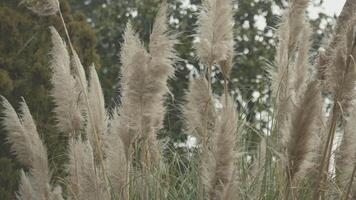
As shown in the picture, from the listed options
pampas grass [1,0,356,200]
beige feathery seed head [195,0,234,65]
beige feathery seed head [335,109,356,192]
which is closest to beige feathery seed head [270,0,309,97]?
pampas grass [1,0,356,200]

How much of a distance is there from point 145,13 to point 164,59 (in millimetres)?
6361

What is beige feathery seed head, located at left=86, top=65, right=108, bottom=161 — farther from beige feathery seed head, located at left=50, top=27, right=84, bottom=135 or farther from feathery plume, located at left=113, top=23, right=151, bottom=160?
feathery plume, located at left=113, top=23, right=151, bottom=160

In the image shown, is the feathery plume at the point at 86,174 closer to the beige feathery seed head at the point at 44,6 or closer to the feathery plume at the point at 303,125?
the beige feathery seed head at the point at 44,6

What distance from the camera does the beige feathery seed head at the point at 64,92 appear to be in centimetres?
388

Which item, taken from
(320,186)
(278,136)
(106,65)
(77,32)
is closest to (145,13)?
(106,65)

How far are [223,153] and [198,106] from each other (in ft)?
3.30

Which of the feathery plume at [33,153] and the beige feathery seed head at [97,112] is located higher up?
the beige feathery seed head at [97,112]

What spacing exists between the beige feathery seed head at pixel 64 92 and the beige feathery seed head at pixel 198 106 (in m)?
0.51

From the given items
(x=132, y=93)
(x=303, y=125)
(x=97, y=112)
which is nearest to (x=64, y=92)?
(x=97, y=112)

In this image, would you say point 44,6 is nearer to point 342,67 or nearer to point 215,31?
point 215,31

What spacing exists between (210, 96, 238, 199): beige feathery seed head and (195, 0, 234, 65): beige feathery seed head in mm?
904

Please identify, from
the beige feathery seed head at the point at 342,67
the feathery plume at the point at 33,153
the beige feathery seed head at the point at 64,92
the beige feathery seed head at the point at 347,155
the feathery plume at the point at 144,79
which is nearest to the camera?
the beige feathery seed head at the point at 342,67

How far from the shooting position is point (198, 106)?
12.5ft

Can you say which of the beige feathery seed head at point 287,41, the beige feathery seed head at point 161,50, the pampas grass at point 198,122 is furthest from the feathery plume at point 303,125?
the beige feathery seed head at point 287,41
